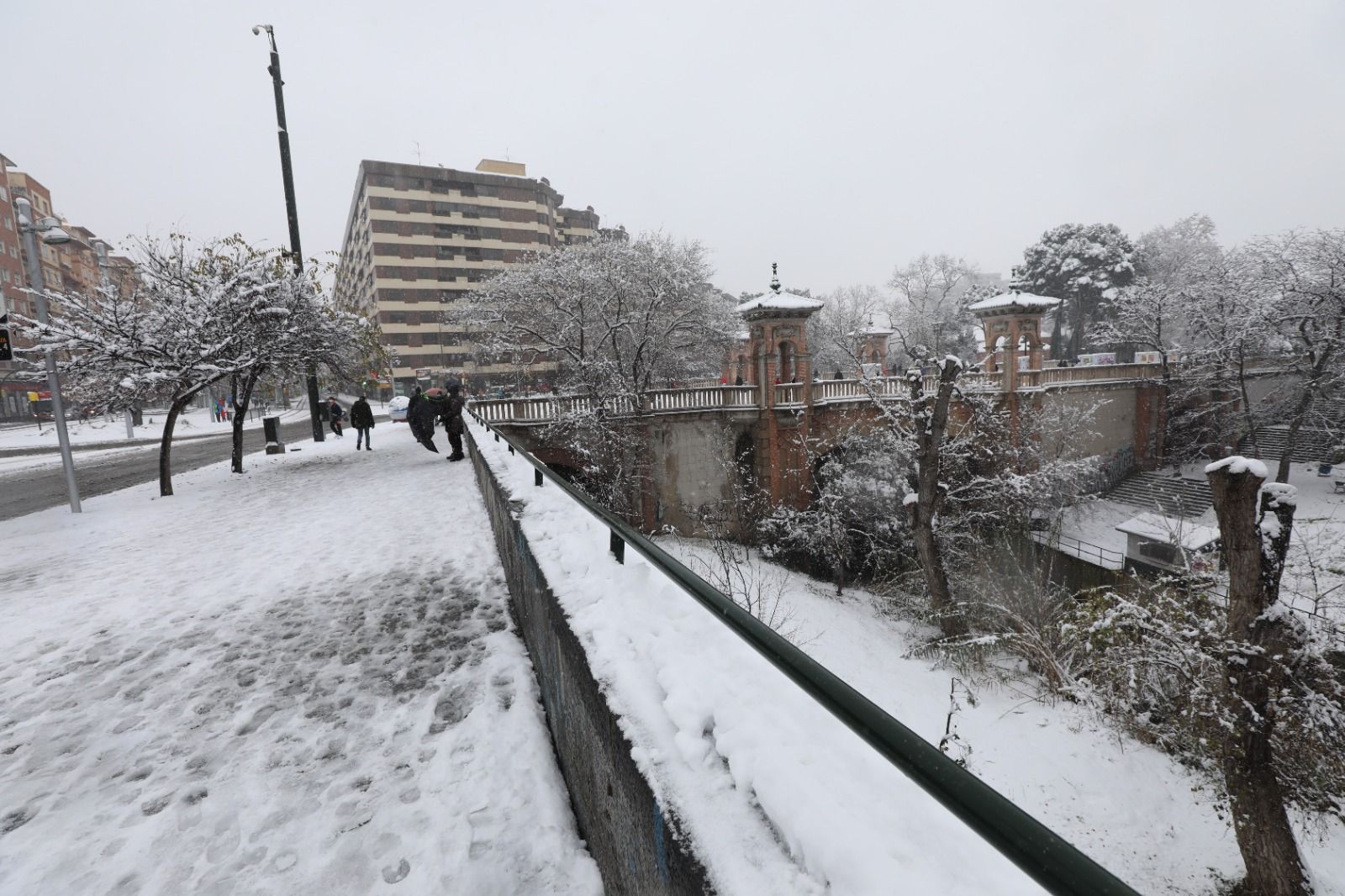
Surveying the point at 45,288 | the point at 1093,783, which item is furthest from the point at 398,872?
the point at 45,288

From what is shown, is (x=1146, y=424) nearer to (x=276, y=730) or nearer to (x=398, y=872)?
(x=398, y=872)

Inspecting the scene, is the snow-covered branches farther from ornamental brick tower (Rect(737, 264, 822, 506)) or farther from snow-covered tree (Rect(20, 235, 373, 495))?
snow-covered tree (Rect(20, 235, 373, 495))

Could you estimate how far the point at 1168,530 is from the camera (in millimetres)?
14688

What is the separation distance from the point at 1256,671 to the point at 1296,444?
99.1 ft

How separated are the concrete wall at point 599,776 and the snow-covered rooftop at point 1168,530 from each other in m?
17.1

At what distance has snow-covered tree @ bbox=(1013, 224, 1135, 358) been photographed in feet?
145

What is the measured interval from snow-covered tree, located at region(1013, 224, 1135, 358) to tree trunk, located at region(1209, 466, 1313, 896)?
46297 mm

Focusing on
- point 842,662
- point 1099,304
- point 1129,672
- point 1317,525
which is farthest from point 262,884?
point 1099,304

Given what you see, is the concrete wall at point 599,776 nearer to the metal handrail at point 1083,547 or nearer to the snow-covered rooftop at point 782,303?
the snow-covered rooftop at point 782,303

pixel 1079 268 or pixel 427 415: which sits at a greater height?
pixel 1079 268

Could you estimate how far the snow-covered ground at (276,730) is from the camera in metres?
2.39

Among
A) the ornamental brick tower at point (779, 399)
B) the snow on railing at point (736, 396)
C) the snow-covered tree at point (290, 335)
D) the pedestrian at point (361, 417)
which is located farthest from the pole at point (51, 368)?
the ornamental brick tower at point (779, 399)

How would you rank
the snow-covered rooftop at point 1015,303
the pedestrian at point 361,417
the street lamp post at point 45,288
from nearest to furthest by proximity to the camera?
the street lamp post at point 45,288 < the pedestrian at point 361,417 < the snow-covered rooftop at point 1015,303

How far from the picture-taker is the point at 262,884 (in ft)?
7.49
